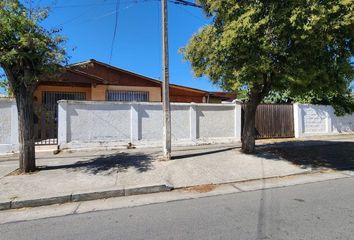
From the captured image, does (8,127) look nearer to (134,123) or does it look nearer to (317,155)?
(134,123)

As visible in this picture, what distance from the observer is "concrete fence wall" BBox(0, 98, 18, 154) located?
9.50 metres

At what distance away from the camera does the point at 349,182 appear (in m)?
6.51

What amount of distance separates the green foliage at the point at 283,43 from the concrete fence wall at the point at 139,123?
3.71 meters

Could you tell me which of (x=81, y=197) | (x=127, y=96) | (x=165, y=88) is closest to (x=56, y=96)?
(x=127, y=96)

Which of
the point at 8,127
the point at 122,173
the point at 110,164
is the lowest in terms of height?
the point at 122,173

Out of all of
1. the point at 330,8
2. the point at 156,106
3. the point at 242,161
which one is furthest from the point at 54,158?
the point at 330,8

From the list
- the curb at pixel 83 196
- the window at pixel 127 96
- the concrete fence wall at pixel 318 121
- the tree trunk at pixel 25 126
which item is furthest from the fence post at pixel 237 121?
the tree trunk at pixel 25 126

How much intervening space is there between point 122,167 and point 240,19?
501cm

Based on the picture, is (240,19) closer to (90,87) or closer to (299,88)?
(299,88)

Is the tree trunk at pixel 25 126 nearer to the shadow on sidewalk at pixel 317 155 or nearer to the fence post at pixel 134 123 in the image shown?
the fence post at pixel 134 123

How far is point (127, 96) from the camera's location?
50.8 ft

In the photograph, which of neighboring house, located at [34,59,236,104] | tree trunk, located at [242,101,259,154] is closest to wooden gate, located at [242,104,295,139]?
tree trunk, located at [242,101,259,154]

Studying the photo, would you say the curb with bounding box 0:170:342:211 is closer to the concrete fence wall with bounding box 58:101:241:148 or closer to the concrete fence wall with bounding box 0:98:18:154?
the concrete fence wall with bounding box 58:101:241:148

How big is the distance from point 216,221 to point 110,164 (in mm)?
4611
